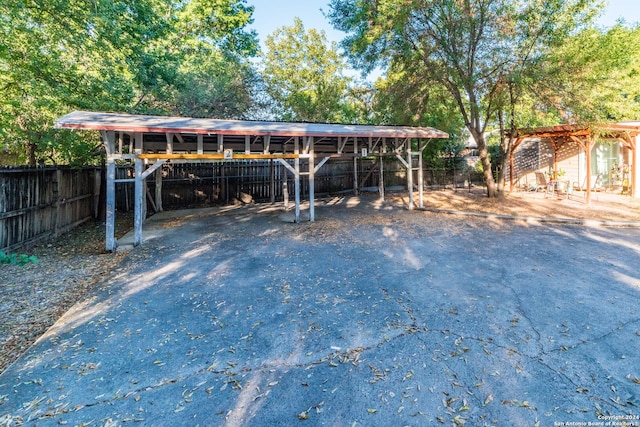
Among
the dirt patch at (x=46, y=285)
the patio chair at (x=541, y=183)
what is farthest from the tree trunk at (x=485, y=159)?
the dirt patch at (x=46, y=285)

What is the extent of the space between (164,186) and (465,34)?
11698mm

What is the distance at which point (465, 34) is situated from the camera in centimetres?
1055

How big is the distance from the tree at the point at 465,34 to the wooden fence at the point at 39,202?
9697 millimetres

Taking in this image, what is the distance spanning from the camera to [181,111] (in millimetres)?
14336

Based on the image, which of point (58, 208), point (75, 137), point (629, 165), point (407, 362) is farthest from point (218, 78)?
point (629, 165)

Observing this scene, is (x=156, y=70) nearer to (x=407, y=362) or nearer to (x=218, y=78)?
(x=218, y=78)

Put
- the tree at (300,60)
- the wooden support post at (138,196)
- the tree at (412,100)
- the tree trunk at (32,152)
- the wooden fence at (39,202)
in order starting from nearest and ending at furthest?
the wooden fence at (39,202), the wooden support post at (138,196), the tree trunk at (32,152), the tree at (412,100), the tree at (300,60)

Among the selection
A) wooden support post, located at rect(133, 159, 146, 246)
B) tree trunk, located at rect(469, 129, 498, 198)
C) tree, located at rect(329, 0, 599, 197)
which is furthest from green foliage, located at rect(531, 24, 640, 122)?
wooden support post, located at rect(133, 159, 146, 246)

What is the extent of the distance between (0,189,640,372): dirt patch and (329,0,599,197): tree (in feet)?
13.3

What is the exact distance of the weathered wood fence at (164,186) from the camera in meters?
6.21

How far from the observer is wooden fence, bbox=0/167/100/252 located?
5.89 meters

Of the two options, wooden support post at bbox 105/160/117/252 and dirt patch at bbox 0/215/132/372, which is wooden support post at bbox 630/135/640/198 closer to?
wooden support post at bbox 105/160/117/252

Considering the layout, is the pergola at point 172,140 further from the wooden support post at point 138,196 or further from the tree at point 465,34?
the tree at point 465,34

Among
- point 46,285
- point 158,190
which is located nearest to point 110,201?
point 46,285
